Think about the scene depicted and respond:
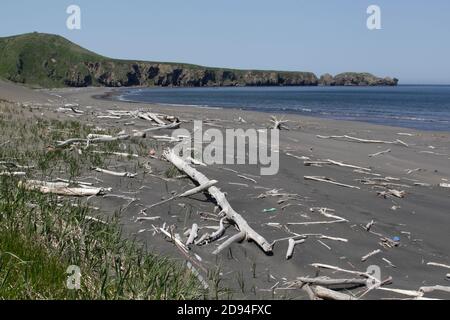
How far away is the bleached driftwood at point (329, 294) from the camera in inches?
177

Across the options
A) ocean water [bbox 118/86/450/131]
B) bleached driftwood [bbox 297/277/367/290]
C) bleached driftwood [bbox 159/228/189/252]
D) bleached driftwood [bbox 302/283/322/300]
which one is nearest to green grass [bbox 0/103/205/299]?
bleached driftwood [bbox 159/228/189/252]

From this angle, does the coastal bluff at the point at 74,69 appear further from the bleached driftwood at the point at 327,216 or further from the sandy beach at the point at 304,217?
the bleached driftwood at the point at 327,216

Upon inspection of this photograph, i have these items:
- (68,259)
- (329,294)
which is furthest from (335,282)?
(68,259)

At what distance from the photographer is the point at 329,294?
4.58 metres

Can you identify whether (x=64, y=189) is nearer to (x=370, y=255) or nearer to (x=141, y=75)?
(x=370, y=255)

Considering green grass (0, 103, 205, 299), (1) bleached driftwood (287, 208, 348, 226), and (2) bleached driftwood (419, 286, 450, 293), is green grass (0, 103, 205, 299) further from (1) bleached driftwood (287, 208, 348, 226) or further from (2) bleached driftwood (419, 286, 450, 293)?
(1) bleached driftwood (287, 208, 348, 226)

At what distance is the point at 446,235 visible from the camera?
23.0 ft

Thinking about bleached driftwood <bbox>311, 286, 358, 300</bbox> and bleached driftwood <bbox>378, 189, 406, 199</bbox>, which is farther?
bleached driftwood <bbox>378, 189, 406, 199</bbox>

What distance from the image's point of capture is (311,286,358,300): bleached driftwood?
14.8ft

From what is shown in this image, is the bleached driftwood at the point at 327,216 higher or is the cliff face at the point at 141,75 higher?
the cliff face at the point at 141,75

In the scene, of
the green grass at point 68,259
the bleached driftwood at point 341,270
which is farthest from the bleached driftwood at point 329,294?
the green grass at point 68,259

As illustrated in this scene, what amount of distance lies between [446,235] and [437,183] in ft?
14.2
